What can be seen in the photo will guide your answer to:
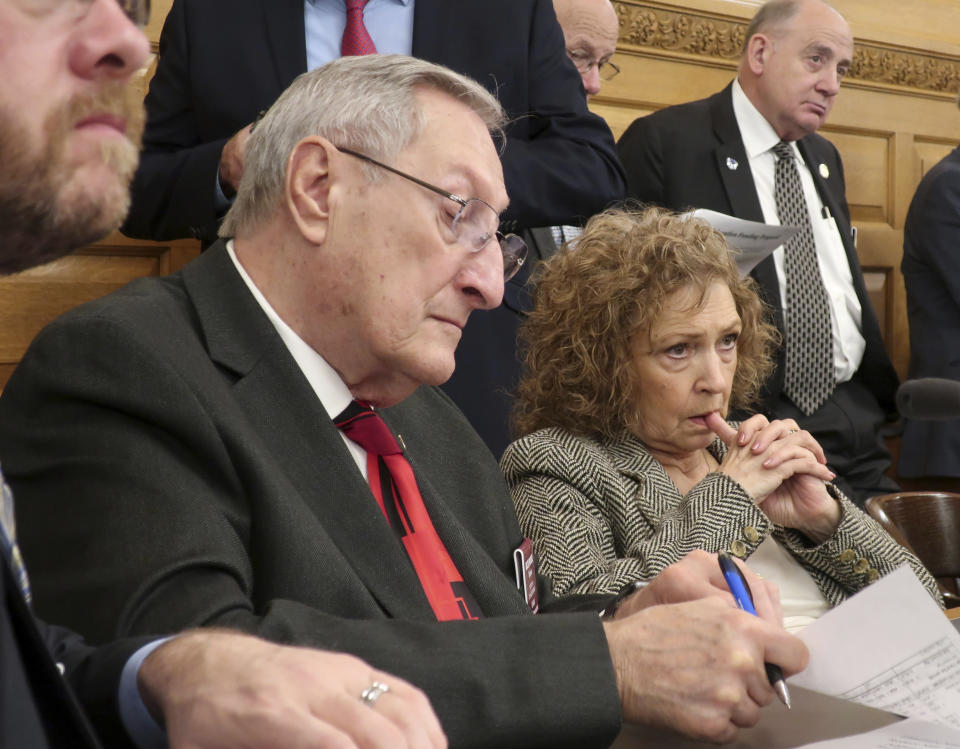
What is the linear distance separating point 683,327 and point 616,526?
44cm

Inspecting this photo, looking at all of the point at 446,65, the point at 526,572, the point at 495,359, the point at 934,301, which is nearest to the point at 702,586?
the point at 526,572

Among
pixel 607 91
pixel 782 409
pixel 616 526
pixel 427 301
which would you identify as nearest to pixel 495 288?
pixel 427 301

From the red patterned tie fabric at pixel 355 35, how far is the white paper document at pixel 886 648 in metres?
1.57

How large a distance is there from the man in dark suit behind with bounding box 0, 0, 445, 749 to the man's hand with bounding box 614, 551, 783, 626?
28.2 inches

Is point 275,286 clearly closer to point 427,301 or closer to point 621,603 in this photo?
point 427,301

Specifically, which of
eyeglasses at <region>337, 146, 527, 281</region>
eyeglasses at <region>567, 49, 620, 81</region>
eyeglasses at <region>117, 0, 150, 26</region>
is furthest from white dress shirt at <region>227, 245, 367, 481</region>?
eyeglasses at <region>567, 49, 620, 81</region>

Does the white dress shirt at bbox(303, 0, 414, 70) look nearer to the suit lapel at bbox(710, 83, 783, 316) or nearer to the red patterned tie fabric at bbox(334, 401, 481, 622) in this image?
the red patterned tie fabric at bbox(334, 401, 481, 622)

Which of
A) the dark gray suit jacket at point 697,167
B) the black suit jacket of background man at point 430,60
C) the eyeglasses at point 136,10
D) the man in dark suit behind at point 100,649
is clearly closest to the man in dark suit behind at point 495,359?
the black suit jacket of background man at point 430,60

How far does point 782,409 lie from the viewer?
3.74 m

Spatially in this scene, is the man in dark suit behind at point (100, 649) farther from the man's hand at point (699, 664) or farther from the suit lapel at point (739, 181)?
the suit lapel at point (739, 181)

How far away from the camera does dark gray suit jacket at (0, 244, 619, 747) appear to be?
1138 mm

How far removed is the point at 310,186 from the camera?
158cm

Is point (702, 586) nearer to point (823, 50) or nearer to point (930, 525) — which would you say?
point (930, 525)

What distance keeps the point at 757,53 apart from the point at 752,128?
30 cm
